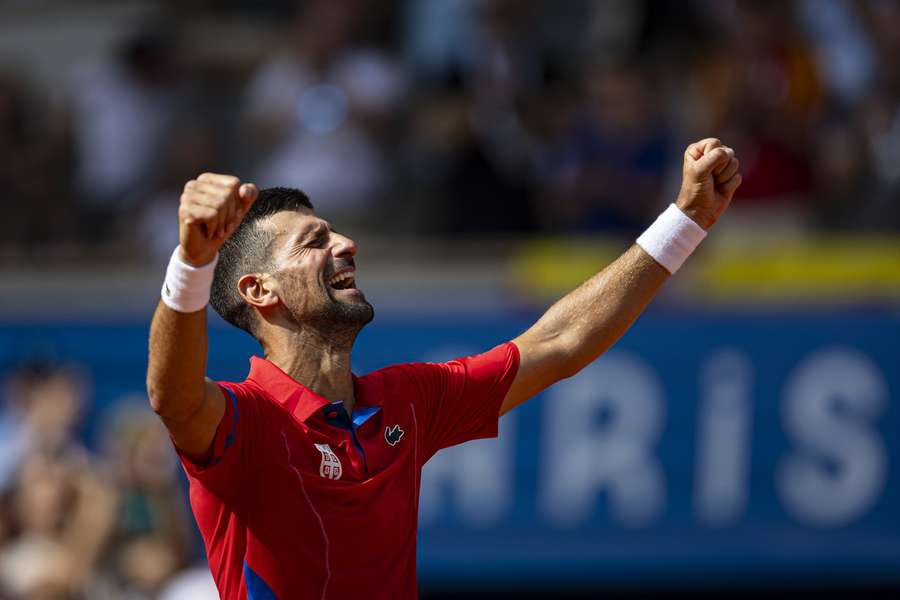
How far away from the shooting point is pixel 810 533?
9.30 meters

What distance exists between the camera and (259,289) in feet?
14.8

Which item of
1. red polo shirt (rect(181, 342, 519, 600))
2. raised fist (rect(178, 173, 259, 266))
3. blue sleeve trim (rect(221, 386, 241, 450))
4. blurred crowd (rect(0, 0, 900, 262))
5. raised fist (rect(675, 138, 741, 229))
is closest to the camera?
raised fist (rect(178, 173, 259, 266))

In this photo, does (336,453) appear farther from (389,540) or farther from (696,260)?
(696,260)

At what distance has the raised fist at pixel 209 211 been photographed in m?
3.71

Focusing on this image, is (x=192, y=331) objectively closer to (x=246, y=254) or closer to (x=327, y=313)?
(x=327, y=313)

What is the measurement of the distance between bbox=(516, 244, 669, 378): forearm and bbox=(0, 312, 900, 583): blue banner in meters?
4.43

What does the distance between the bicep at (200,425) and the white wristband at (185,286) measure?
211 millimetres

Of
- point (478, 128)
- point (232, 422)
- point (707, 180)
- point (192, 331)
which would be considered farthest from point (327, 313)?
point (478, 128)

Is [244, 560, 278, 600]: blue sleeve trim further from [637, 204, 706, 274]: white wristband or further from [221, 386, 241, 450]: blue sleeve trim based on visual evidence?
[637, 204, 706, 274]: white wristband

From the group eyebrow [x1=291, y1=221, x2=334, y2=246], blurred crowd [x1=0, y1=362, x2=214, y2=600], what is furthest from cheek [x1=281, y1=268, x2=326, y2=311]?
blurred crowd [x1=0, y1=362, x2=214, y2=600]

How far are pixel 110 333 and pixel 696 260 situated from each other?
3.44 m

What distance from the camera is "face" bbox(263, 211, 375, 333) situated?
14.5 ft

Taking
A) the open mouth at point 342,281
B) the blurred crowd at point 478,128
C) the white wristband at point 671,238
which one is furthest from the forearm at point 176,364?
the blurred crowd at point 478,128

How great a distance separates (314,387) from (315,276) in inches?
12.2
